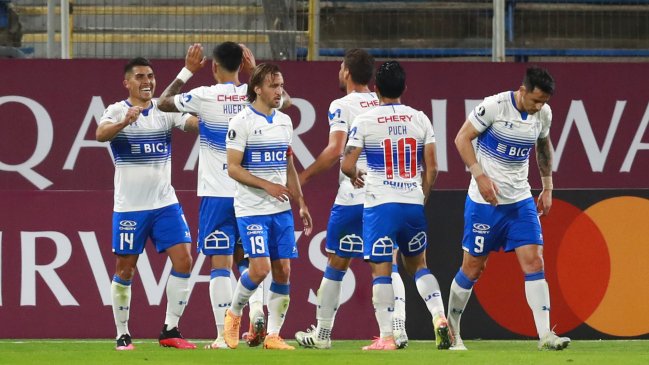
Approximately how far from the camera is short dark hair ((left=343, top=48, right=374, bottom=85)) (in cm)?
1034

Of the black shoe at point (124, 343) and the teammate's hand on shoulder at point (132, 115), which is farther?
the black shoe at point (124, 343)

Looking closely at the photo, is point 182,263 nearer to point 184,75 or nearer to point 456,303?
point 184,75

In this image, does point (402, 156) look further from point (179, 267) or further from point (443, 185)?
point (443, 185)

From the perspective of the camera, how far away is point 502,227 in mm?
9812

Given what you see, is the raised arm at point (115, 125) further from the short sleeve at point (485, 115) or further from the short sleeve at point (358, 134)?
the short sleeve at point (485, 115)

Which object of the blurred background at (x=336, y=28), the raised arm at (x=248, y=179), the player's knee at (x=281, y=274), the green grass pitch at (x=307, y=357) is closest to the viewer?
the green grass pitch at (x=307, y=357)

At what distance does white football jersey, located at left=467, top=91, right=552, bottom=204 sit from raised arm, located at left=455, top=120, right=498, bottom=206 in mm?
82

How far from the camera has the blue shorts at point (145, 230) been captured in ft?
33.4

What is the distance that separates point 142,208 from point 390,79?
2076 mm

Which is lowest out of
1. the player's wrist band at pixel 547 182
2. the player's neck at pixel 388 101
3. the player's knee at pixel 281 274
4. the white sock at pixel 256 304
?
the white sock at pixel 256 304

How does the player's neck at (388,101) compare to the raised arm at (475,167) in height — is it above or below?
above

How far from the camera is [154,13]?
14070 millimetres

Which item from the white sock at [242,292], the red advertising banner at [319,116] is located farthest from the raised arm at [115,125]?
the red advertising banner at [319,116]

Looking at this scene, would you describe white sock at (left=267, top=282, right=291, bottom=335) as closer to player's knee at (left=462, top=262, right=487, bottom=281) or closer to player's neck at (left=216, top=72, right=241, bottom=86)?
player's knee at (left=462, top=262, right=487, bottom=281)
